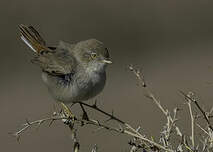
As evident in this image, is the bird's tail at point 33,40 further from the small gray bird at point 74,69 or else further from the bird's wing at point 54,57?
the small gray bird at point 74,69

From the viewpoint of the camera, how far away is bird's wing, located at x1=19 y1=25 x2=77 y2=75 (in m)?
6.46

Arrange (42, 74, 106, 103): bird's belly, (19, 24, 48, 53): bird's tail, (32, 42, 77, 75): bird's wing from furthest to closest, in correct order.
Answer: (19, 24, 48, 53): bird's tail → (32, 42, 77, 75): bird's wing → (42, 74, 106, 103): bird's belly

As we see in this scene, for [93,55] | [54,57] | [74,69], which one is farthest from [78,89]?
[54,57]

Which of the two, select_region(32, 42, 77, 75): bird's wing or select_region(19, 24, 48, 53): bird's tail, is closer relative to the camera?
select_region(32, 42, 77, 75): bird's wing

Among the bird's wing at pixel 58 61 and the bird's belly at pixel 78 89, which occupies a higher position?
the bird's wing at pixel 58 61

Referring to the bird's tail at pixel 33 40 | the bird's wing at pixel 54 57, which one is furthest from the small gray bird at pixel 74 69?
the bird's tail at pixel 33 40

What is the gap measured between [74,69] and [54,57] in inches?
13.2

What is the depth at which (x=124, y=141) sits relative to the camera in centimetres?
1184

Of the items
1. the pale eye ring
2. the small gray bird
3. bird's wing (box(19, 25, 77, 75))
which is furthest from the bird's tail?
the pale eye ring

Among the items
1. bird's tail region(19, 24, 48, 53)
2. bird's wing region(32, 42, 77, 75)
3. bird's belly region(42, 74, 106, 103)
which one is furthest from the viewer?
bird's tail region(19, 24, 48, 53)

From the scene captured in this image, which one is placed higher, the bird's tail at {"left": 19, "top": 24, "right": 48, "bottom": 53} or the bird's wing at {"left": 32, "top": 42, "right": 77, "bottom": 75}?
the bird's tail at {"left": 19, "top": 24, "right": 48, "bottom": 53}

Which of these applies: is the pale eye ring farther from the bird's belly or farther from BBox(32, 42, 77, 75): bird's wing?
the bird's belly

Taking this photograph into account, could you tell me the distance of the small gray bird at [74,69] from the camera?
6152 mm

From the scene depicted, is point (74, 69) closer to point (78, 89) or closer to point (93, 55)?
point (93, 55)
